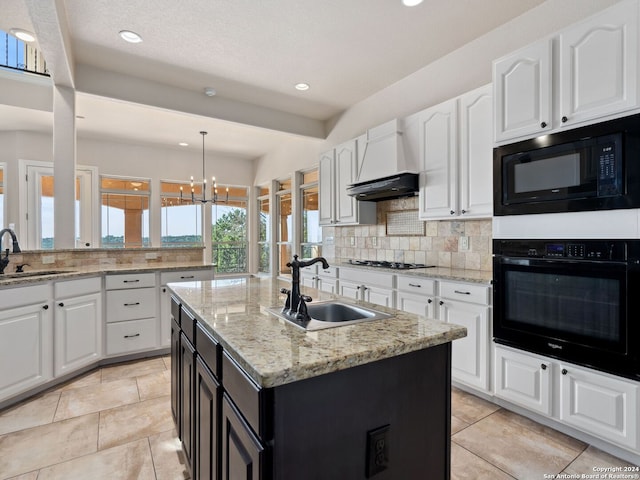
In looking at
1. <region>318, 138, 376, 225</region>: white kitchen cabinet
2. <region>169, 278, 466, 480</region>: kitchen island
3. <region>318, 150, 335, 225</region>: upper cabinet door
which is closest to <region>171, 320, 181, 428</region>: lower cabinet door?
<region>169, 278, 466, 480</region>: kitchen island

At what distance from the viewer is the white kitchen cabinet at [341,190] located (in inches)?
158

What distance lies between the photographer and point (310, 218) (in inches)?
219

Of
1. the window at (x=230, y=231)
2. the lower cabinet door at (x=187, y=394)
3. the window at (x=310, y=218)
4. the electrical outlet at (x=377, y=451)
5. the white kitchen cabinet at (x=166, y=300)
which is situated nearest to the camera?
the electrical outlet at (x=377, y=451)

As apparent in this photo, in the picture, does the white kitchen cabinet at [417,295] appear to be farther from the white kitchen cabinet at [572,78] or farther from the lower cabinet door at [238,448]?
the lower cabinet door at [238,448]

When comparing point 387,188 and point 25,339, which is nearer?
point 25,339

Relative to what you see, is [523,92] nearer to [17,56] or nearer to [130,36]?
[130,36]

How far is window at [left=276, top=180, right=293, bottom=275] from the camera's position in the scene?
20.2 feet

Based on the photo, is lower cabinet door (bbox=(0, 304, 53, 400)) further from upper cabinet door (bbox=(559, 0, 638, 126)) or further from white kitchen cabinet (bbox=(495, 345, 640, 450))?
upper cabinet door (bbox=(559, 0, 638, 126))

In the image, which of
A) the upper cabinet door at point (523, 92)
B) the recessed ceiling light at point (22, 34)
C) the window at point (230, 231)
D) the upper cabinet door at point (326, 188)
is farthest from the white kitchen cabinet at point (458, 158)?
the window at point (230, 231)

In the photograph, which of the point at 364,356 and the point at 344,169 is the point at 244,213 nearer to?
the point at 344,169

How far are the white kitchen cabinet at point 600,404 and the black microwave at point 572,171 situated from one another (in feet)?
3.06

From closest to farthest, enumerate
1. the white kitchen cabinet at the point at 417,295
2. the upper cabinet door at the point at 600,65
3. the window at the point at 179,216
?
the upper cabinet door at the point at 600,65 < the white kitchen cabinet at the point at 417,295 < the window at the point at 179,216

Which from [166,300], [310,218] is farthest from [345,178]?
[166,300]

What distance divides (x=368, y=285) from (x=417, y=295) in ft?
2.04
